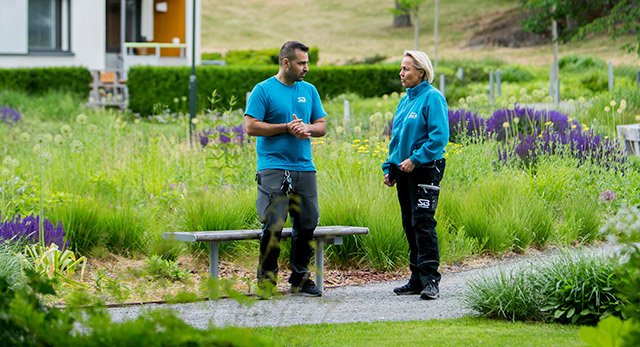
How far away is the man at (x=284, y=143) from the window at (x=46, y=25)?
65.8 feet

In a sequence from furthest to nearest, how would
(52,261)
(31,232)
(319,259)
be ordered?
1. (31,232)
2. (319,259)
3. (52,261)

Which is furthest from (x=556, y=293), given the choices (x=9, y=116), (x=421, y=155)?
(x=9, y=116)

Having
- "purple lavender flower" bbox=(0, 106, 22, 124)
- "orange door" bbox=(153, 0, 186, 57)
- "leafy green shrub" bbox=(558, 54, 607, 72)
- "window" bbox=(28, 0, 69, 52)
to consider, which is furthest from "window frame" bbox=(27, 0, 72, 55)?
"leafy green shrub" bbox=(558, 54, 607, 72)

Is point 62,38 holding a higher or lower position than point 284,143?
higher

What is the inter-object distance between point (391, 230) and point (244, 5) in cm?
5711

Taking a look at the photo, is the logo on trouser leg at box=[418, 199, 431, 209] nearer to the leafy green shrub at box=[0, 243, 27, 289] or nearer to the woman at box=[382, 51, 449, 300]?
the woman at box=[382, 51, 449, 300]

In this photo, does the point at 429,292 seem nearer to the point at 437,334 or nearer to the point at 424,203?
the point at 424,203

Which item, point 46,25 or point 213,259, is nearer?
point 213,259

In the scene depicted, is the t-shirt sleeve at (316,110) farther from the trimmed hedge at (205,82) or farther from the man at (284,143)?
the trimmed hedge at (205,82)

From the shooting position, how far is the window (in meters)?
24.3

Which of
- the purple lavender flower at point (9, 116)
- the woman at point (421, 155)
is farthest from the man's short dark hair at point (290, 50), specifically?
the purple lavender flower at point (9, 116)

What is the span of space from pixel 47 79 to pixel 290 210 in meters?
17.5

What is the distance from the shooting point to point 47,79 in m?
21.9

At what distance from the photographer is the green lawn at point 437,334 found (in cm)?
471
